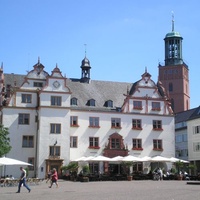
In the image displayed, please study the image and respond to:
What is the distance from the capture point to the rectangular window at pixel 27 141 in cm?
5116

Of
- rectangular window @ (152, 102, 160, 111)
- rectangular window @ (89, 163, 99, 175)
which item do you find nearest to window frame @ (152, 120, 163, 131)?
rectangular window @ (152, 102, 160, 111)

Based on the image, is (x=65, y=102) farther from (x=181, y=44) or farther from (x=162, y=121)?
(x=181, y=44)

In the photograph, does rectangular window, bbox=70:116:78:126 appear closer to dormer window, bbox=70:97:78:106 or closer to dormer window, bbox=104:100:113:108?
dormer window, bbox=70:97:78:106

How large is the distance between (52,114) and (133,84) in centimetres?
1593

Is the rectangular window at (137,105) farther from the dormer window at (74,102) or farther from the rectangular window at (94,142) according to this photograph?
the dormer window at (74,102)

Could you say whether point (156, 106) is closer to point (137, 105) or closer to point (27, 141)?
point (137, 105)

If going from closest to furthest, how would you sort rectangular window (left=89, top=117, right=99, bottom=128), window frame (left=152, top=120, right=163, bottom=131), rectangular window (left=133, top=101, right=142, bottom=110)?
rectangular window (left=89, top=117, right=99, bottom=128)
rectangular window (left=133, top=101, right=142, bottom=110)
window frame (left=152, top=120, right=163, bottom=131)

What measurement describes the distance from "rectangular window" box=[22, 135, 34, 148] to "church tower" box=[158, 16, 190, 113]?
192ft

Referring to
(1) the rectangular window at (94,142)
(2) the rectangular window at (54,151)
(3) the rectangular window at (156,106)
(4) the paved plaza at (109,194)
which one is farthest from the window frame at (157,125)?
(4) the paved plaza at (109,194)

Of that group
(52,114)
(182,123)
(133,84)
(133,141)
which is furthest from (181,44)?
(52,114)

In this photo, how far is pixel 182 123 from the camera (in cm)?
7881

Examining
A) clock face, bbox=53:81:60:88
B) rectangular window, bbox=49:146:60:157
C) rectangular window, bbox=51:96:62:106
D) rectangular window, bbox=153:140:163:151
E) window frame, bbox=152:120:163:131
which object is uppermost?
clock face, bbox=53:81:60:88

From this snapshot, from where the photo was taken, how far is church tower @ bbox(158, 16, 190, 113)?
336ft

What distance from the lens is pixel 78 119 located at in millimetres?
53750
